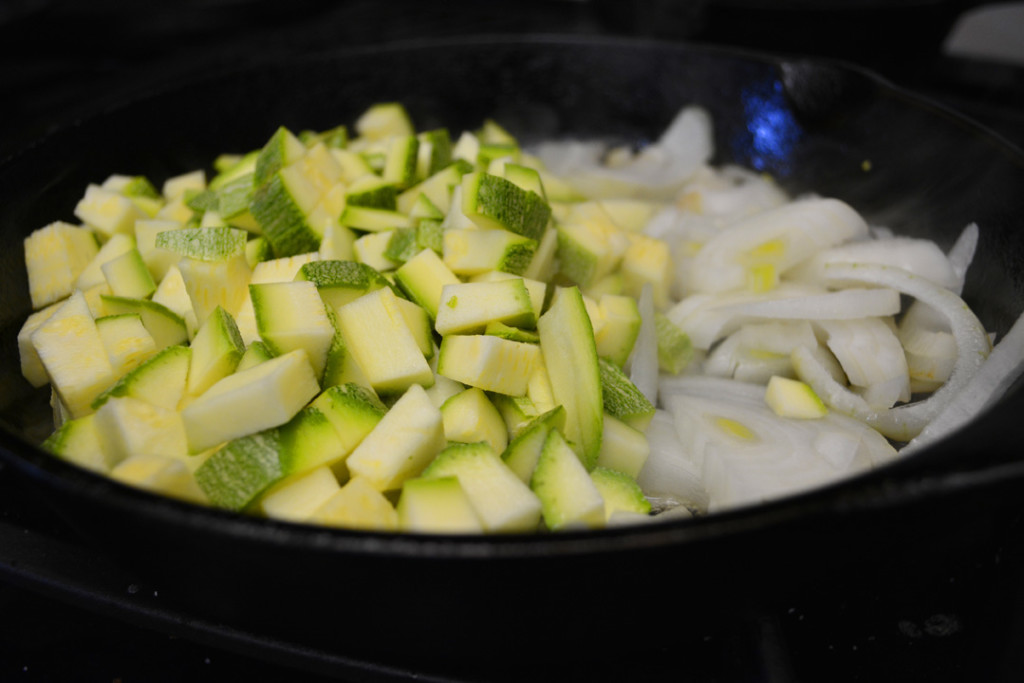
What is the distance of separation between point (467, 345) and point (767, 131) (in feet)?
4.07

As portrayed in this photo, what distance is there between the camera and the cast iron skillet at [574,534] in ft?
2.12

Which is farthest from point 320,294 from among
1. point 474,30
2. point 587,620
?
point 474,30

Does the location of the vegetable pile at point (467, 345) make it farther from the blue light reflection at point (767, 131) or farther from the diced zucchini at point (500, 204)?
the blue light reflection at point (767, 131)

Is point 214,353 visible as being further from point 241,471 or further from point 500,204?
point 500,204

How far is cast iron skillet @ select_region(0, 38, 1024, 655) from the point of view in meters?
0.65

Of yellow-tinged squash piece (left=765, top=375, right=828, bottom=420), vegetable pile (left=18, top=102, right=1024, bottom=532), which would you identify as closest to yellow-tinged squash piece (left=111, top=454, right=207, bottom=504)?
vegetable pile (left=18, top=102, right=1024, bottom=532)

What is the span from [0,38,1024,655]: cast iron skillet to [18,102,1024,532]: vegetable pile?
9 cm

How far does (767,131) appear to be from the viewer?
1860mm

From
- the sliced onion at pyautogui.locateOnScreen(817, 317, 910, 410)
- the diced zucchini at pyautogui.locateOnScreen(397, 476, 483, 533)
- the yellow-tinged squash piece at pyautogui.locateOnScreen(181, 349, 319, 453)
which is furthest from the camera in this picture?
the sliced onion at pyautogui.locateOnScreen(817, 317, 910, 410)

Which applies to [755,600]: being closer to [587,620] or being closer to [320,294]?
[587,620]

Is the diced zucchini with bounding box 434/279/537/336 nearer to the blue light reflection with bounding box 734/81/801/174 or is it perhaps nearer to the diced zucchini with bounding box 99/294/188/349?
the diced zucchini with bounding box 99/294/188/349

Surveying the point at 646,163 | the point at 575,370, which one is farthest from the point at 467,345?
the point at 646,163

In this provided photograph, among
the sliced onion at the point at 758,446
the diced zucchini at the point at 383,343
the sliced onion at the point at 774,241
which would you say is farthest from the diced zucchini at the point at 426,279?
the sliced onion at the point at 774,241

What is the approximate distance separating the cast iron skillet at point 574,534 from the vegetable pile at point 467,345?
0.09 m
